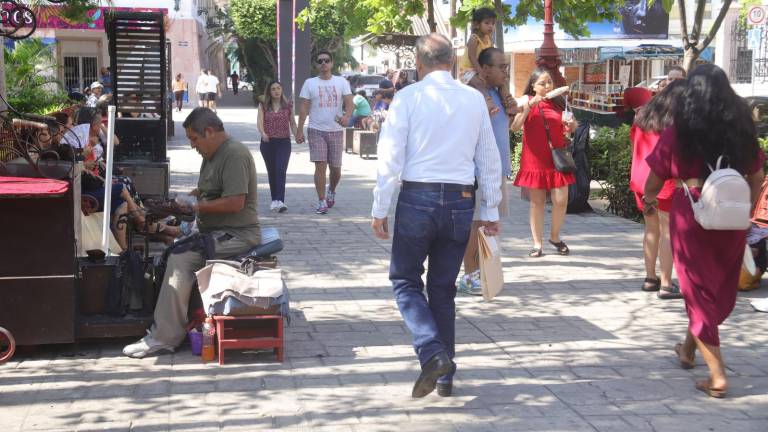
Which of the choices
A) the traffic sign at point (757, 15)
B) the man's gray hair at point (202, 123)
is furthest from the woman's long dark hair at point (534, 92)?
the traffic sign at point (757, 15)

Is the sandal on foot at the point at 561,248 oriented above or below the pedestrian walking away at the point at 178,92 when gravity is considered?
below

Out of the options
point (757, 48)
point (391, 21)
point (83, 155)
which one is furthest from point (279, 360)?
point (757, 48)

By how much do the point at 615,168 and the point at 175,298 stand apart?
23.7 feet

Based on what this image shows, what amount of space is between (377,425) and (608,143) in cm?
842

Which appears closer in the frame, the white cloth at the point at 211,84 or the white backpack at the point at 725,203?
the white backpack at the point at 725,203

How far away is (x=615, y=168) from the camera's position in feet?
39.4

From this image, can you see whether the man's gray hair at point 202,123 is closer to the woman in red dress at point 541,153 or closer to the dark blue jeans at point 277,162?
the woman in red dress at point 541,153

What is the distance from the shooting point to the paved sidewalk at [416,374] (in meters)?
4.95

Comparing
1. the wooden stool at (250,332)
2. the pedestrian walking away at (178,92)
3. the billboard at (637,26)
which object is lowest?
the wooden stool at (250,332)

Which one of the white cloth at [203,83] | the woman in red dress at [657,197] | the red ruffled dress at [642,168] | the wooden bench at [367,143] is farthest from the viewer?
the white cloth at [203,83]

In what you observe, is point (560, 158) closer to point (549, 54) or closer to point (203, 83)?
point (549, 54)

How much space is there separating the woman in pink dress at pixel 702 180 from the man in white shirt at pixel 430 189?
1.13 meters

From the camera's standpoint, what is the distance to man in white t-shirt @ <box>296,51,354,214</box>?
12.1m

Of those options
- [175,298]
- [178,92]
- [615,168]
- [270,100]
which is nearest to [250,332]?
[175,298]
